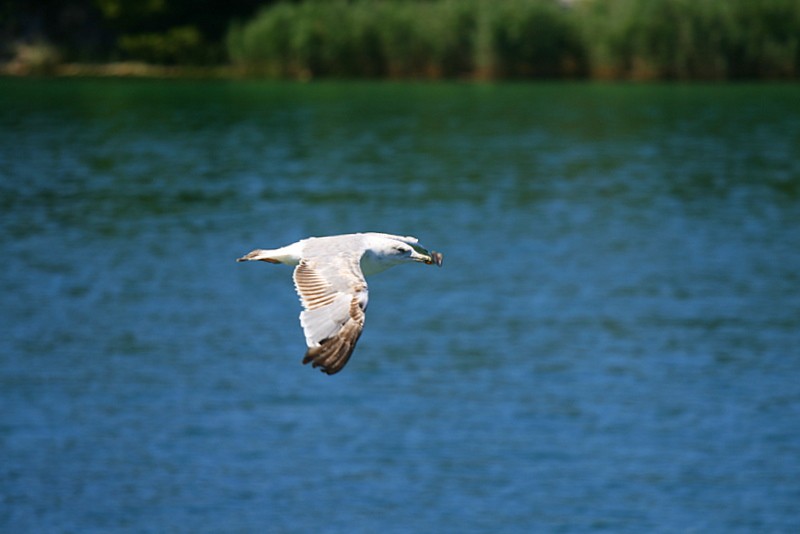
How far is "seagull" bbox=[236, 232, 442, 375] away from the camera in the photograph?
7.65m

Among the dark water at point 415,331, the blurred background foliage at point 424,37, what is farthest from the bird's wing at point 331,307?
the blurred background foliage at point 424,37

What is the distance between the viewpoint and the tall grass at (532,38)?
81.2 meters

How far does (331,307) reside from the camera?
8.07 metres

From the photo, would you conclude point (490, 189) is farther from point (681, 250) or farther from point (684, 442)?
point (684, 442)

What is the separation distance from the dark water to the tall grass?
6.91m

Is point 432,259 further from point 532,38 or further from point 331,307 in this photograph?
point 532,38

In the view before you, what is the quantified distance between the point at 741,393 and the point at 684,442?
11.7ft

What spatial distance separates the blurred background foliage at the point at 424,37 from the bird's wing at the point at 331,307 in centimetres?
7375

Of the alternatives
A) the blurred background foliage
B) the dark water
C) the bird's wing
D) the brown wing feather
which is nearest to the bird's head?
the bird's wing

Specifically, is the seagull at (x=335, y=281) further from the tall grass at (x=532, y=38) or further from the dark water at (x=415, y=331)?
the tall grass at (x=532, y=38)

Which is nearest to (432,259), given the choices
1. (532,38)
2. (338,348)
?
(338,348)

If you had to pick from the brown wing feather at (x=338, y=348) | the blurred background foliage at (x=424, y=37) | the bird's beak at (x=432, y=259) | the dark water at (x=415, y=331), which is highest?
the bird's beak at (x=432, y=259)

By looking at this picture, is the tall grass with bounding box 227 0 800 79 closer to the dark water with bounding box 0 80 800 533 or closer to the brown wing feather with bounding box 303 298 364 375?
the dark water with bounding box 0 80 800 533

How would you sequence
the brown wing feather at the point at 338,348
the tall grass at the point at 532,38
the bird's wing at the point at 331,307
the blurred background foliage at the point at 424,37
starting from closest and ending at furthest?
the brown wing feather at the point at 338,348
the bird's wing at the point at 331,307
the tall grass at the point at 532,38
the blurred background foliage at the point at 424,37
